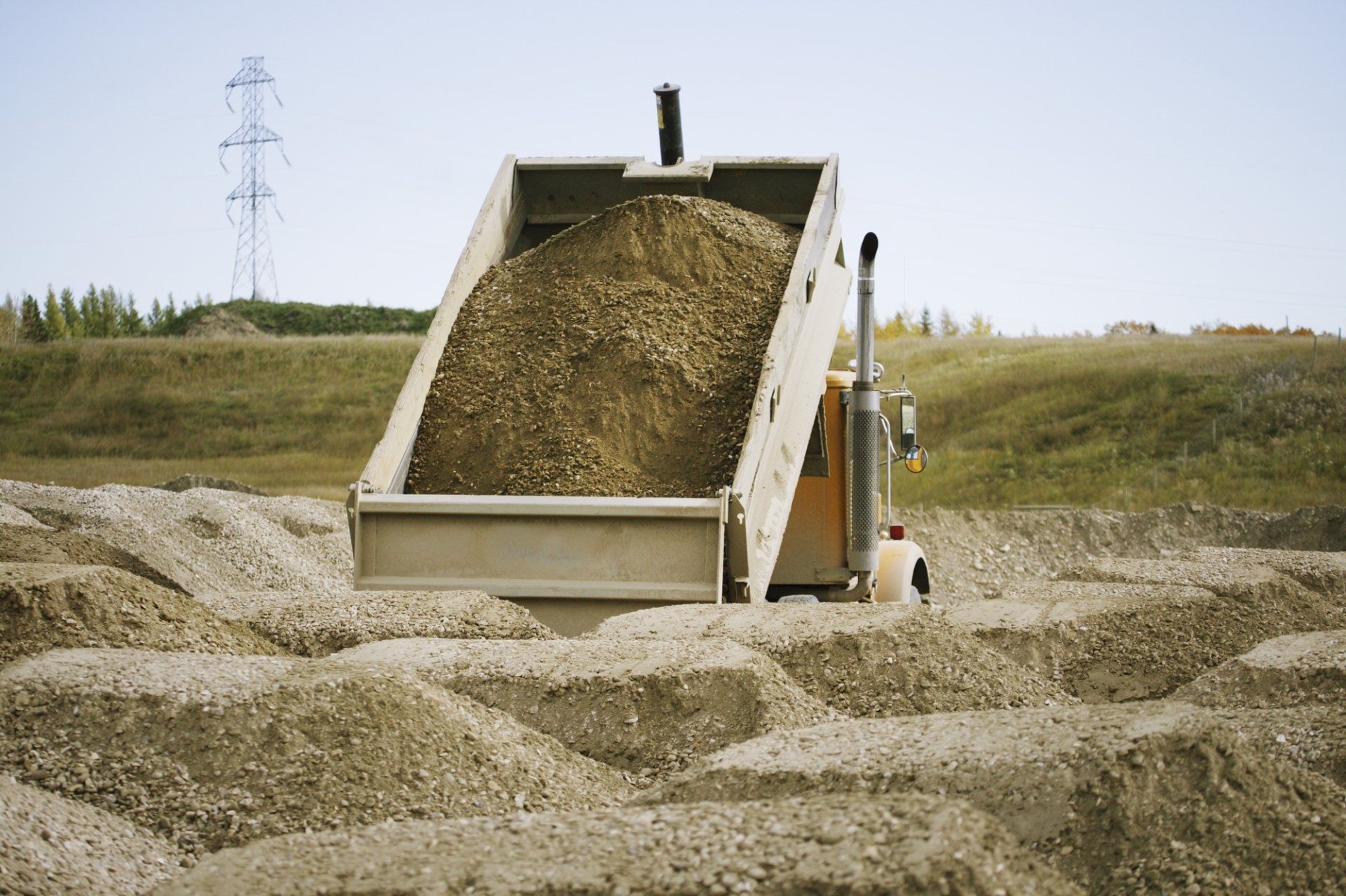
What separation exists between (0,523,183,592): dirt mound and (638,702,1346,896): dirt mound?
557 cm

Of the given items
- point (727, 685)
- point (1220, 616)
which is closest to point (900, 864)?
point (727, 685)

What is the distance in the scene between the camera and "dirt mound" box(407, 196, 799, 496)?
6430mm

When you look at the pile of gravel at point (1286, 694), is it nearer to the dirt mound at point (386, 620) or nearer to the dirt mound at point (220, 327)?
the dirt mound at point (386, 620)

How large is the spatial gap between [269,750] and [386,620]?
179 centimetres

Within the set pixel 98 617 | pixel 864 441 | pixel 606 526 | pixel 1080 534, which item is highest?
pixel 864 441

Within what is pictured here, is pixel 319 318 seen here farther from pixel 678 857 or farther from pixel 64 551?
pixel 678 857

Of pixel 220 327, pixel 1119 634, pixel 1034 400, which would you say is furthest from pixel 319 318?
pixel 1119 634

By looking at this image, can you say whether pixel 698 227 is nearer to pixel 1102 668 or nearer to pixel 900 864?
pixel 1102 668

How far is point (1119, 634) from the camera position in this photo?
6375mm

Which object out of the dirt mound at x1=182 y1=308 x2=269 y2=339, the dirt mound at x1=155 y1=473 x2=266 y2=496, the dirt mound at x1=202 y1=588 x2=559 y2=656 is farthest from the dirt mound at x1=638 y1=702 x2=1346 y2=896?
the dirt mound at x1=182 y1=308 x2=269 y2=339

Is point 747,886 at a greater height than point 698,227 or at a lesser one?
lesser

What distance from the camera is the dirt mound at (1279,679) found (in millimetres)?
5238

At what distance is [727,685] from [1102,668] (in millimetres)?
2326

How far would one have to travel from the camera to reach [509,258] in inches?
320
